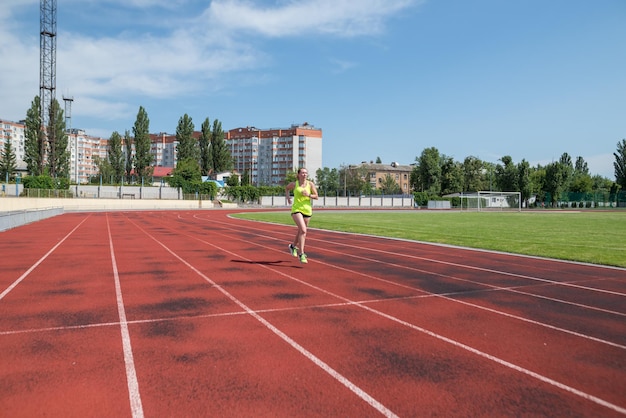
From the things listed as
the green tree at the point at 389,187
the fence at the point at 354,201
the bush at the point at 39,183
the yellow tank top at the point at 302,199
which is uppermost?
→ the green tree at the point at 389,187

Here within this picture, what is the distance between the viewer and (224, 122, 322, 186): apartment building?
13138cm

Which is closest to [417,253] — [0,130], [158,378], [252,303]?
[252,303]

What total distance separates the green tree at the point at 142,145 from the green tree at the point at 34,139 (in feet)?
48.2

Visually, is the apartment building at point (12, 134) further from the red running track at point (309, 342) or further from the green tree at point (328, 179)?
the red running track at point (309, 342)

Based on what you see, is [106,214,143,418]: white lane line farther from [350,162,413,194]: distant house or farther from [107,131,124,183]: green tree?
[350,162,413,194]: distant house

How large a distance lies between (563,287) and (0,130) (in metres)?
172

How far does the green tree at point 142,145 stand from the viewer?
3007 inches

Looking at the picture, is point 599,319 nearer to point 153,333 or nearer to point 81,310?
point 153,333

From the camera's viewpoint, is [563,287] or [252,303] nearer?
[252,303]

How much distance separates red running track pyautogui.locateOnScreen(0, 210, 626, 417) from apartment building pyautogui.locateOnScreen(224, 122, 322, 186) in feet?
395

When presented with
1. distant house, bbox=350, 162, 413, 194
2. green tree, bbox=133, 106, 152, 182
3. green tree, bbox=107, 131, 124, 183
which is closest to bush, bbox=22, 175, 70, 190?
green tree, bbox=133, 106, 152, 182

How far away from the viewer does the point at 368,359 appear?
370cm

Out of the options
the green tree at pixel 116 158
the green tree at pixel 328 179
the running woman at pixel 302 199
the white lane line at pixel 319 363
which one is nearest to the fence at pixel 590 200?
the green tree at pixel 328 179

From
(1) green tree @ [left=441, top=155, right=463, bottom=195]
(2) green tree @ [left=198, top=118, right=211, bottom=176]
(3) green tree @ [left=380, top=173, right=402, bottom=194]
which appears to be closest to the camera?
(2) green tree @ [left=198, top=118, right=211, bottom=176]
